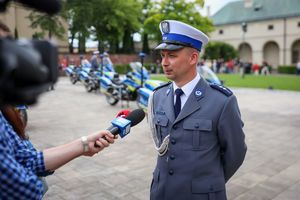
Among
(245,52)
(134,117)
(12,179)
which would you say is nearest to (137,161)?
(134,117)

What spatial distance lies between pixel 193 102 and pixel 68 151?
89cm

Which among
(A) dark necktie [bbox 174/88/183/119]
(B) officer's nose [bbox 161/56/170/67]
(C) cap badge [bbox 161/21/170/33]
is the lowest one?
(A) dark necktie [bbox 174/88/183/119]

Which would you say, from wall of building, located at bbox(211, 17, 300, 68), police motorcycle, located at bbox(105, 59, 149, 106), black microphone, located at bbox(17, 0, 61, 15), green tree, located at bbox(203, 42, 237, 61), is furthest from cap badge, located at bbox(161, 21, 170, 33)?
wall of building, located at bbox(211, 17, 300, 68)

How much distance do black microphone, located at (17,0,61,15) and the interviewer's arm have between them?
874 mm

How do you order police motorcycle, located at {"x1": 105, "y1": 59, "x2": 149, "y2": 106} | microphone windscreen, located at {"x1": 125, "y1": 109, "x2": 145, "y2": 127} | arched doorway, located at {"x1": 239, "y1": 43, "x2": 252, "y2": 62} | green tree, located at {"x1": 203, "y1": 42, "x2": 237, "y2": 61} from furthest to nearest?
1. arched doorway, located at {"x1": 239, "y1": 43, "x2": 252, "y2": 62}
2. green tree, located at {"x1": 203, "y1": 42, "x2": 237, "y2": 61}
3. police motorcycle, located at {"x1": 105, "y1": 59, "x2": 149, "y2": 106}
4. microphone windscreen, located at {"x1": 125, "y1": 109, "x2": 145, "y2": 127}

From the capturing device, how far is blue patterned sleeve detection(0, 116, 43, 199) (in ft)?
3.47

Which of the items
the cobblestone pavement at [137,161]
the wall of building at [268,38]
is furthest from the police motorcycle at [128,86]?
the wall of building at [268,38]

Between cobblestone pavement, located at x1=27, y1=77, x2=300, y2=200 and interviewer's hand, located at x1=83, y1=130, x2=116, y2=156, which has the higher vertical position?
interviewer's hand, located at x1=83, y1=130, x2=116, y2=156

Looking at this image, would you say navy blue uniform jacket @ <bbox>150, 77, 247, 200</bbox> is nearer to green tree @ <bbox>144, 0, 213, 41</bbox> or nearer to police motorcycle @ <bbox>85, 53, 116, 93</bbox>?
police motorcycle @ <bbox>85, 53, 116, 93</bbox>

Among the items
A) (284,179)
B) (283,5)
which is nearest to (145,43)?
(283,5)

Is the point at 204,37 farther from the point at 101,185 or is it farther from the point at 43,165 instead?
the point at 101,185

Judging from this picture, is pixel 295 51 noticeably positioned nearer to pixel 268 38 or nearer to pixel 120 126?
pixel 268 38

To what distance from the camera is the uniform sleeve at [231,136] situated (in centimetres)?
207

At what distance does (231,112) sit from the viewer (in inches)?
82.3
